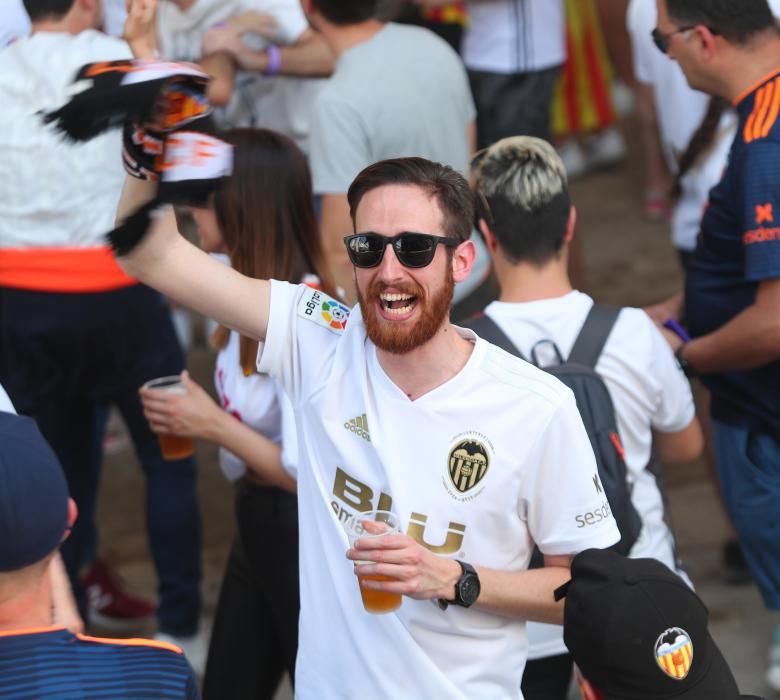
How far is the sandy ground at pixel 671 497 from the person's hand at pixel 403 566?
226cm

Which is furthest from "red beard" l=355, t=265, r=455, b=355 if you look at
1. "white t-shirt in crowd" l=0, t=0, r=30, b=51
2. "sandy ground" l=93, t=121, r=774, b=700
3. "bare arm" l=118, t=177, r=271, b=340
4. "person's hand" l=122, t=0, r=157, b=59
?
"sandy ground" l=93, t=121, r=774, b=700

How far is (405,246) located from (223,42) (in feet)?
8.18

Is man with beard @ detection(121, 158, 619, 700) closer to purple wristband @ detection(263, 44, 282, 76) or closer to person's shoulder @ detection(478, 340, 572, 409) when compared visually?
person's shoulder @ detection(478, 340, 572, 409)

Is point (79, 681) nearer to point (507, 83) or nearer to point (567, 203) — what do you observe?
point (567, 203)

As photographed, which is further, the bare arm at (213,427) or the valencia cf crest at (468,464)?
the bare arm at (213,427)

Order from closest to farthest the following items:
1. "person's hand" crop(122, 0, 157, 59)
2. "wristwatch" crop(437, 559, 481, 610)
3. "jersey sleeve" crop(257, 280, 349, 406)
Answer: "wristwatch" crop(437, 559, 481, 610) → "jersey sleeve" crop(257, 280, 349, 406) → "person's hand" crop(122, 0, 157, 59)

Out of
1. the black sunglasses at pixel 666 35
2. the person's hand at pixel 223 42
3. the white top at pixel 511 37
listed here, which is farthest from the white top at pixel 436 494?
the white top at pixel 511 37

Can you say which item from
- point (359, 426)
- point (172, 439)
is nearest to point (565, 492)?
point (359, 426)

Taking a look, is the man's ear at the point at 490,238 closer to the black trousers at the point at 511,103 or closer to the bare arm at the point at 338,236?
the bare arm at the point at 338,236

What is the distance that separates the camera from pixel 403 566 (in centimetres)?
231

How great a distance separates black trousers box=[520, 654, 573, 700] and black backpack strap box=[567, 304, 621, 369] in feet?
2.44

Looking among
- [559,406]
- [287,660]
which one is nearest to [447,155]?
[287,660]

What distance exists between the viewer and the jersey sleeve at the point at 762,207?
3.49 meters

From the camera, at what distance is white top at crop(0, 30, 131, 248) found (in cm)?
389
